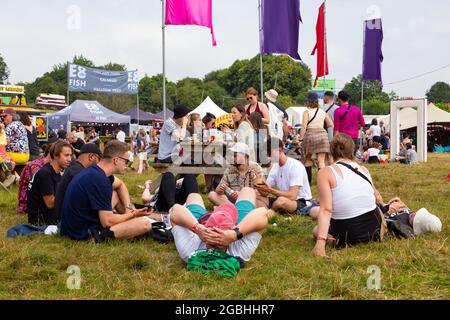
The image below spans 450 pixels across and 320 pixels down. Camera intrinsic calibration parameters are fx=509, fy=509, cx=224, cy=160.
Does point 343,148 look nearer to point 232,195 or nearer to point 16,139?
point 232,195

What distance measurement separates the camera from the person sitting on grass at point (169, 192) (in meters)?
7.30

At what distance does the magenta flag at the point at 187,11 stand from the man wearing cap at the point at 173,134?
473 centimetres

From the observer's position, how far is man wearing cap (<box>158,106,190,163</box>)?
7875 mm

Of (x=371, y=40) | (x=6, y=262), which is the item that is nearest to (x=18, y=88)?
(x=371, y=40)

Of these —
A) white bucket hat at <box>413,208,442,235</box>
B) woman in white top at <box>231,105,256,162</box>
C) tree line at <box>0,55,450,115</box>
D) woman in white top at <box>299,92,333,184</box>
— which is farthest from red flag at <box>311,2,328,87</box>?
tree line at <box>0,55,450,115</box>

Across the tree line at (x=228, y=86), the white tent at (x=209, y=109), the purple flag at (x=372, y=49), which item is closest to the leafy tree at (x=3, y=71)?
the tree line at (x=228, y=86)

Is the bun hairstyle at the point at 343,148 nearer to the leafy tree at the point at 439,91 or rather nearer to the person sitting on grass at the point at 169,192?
the person sitting on grass at the point at 169,192

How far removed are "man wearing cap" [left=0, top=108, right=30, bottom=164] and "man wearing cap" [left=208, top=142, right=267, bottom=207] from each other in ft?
19.3

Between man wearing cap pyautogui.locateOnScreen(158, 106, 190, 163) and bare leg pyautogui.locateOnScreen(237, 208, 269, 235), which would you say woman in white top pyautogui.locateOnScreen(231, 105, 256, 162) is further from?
bare leg pyautogui.locateOnScreen(237, 208, 269, 235)

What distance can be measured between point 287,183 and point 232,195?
83cm
